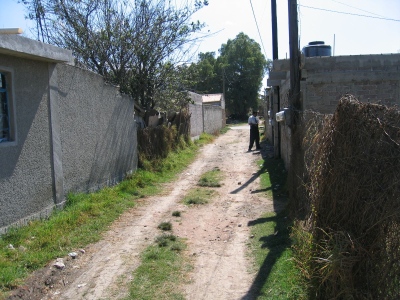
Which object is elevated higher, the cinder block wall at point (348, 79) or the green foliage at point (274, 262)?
the cinder block wall at point (348, 79)

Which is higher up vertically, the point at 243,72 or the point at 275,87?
the point at 243,72

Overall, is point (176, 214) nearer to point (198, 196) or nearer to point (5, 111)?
point (198, 196)

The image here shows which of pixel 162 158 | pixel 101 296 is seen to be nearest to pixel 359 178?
pixel 101 296

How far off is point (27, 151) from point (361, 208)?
5.27 m

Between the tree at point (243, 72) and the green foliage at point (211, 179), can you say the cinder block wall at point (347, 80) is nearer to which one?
the green foliage at point (211, 179)

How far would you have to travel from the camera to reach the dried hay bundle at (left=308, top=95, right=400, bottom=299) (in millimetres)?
3545

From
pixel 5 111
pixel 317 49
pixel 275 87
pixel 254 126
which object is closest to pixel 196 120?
pixel 254 126

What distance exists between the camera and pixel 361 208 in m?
3.75

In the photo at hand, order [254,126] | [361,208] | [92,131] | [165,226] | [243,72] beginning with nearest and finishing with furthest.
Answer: [361,208] → [165,226] → [92,131] → [254,126] → [243,72]

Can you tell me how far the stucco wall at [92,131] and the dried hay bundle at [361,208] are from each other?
221 inches

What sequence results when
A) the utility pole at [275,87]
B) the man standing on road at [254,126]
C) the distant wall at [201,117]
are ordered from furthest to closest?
the distant wall at [201,117], the man standing on road at [254,126], the utility pole at [275,87]

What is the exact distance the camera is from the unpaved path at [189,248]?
15.9 ft

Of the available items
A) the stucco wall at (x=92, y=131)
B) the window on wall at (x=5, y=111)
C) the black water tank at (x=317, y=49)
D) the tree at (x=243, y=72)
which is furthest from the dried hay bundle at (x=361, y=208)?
the tree at (x=243, y=72)

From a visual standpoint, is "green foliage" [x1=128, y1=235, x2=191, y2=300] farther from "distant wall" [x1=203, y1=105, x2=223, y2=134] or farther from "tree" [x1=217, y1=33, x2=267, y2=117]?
"tree" [x1=217, y1=33, x2=267, y2=117]
